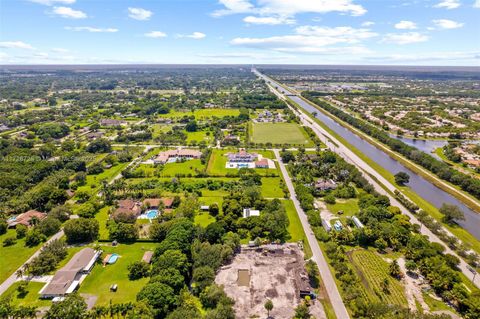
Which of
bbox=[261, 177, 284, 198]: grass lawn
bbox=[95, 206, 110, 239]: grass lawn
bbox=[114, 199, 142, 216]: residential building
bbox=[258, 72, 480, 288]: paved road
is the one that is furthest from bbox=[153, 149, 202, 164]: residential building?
bbox=[258, 72, 480, 288]: paved road

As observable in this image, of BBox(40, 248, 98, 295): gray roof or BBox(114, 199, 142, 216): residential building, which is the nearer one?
BBox(40, 248, 98, 295): gray roof

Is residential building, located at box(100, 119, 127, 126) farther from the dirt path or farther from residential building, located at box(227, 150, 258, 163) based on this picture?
the dirt path

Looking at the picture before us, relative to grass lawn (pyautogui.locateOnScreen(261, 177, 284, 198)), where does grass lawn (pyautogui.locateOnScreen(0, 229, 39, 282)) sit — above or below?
below

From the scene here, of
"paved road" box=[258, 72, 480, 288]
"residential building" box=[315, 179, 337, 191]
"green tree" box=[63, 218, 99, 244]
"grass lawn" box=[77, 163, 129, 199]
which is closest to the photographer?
"paved road" box=[258, 72, 480, 288]

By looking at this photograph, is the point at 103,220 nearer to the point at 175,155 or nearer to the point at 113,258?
the point at 113,258

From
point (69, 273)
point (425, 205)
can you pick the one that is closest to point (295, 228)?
point (425, 205)

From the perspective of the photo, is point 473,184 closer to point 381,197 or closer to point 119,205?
point 381,197

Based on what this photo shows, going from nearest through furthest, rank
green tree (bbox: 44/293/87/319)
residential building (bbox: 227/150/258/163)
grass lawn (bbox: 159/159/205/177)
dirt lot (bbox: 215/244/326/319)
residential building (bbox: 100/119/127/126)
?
green tree (bbox: 44/293/87/319), dirt lot (bbox: 215/244/326/319), grass lawn (bbox: 159/159/205/177), residential building (bbox: 227/150/258/163), residential building (bbox: 100/119/127/126)
